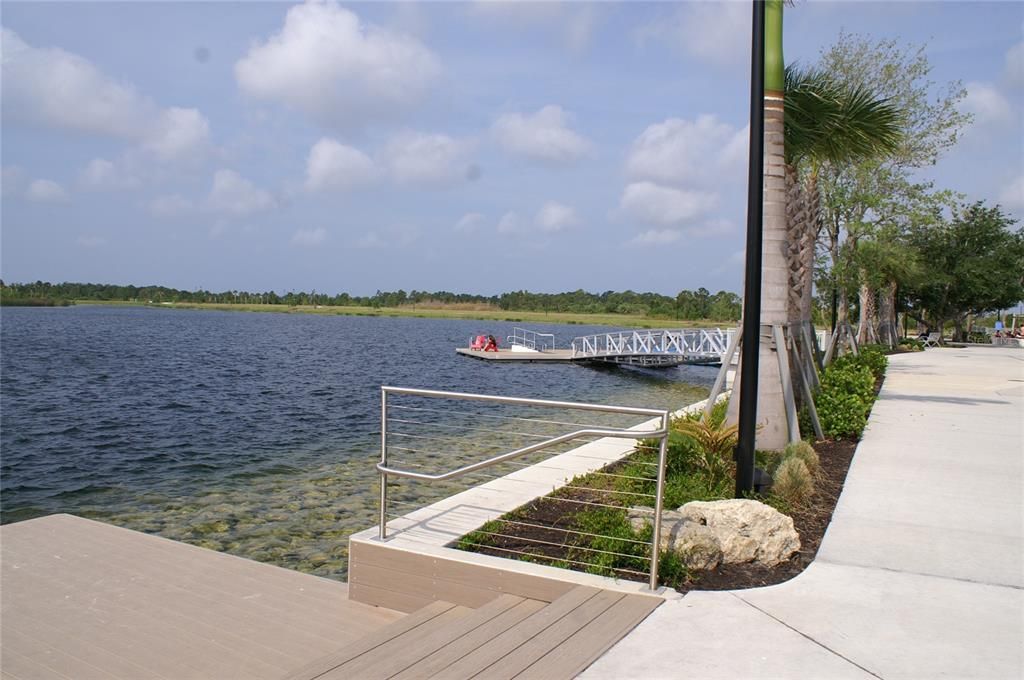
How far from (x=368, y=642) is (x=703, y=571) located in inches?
84.9

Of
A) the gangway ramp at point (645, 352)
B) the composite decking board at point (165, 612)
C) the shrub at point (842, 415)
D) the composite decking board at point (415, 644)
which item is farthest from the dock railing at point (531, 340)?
the composite decking board at point (415, 644)

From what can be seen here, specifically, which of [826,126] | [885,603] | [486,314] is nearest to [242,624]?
[885,603]

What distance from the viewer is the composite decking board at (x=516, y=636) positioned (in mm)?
3566

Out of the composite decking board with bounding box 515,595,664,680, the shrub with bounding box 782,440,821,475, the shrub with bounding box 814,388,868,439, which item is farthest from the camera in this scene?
the shrub with bounding box 814,388,868,439

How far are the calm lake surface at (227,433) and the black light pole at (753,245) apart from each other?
4070 mm

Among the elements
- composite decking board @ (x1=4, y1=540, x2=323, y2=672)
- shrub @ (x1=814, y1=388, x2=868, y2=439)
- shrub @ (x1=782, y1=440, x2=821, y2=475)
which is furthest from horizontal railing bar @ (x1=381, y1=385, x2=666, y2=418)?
shrub @ (x1=814, y1=388, x2=868, y2=439)

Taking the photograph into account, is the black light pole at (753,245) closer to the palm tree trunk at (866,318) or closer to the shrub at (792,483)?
the shrub at (792,483)

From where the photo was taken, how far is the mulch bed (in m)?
4.73

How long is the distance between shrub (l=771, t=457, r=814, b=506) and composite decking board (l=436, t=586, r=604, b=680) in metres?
2.93

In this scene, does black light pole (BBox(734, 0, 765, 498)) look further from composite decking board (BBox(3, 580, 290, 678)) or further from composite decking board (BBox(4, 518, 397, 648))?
composite decking board (BBox(3, 580, 290, 678))

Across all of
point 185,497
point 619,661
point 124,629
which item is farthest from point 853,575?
point 185,497

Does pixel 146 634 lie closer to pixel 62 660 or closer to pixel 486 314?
pixel 62 660

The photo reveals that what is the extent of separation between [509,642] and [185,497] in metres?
8.14

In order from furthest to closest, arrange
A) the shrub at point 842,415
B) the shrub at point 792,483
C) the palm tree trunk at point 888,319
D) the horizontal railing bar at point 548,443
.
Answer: the palm tree trunk at point 888,319
the shrub at point 842,415
the shrub at point 792,483
the horizontal railing bar at point 548,443
